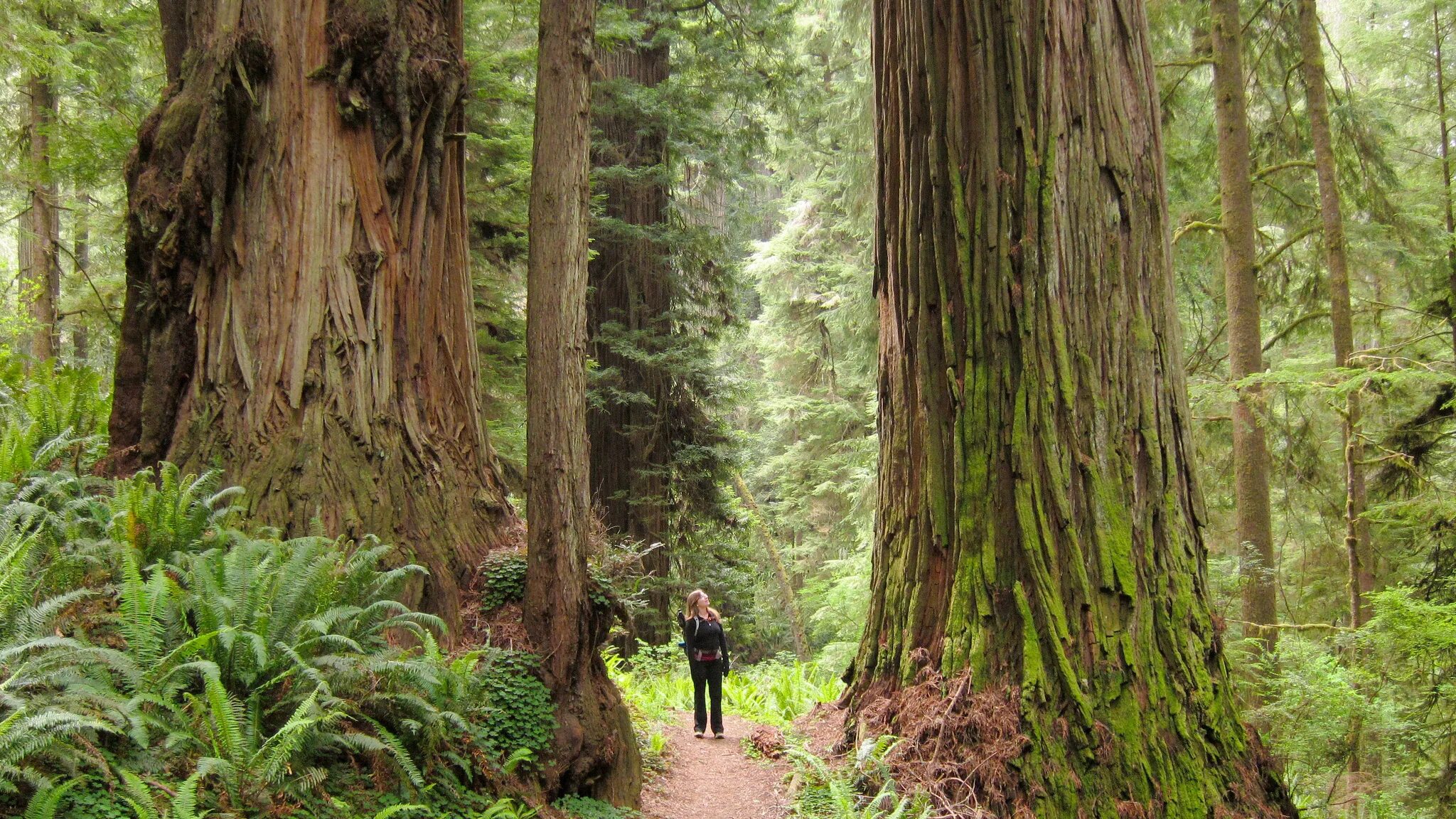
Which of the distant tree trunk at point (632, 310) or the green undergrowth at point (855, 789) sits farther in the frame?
the distant tree trunk at point (632, 310)

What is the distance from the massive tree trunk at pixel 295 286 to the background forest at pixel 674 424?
0.35 m

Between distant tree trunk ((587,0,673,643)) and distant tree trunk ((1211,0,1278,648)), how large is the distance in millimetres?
7151

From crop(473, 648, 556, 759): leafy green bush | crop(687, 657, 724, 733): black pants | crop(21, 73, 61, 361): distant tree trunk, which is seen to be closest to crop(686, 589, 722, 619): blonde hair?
crop(687, 657, 724, 733): black pants

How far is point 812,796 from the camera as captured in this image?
5.33 meters

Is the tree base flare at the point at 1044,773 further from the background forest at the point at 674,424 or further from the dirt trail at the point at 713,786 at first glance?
the background forest at the point at 674,424

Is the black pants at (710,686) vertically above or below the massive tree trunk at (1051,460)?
below

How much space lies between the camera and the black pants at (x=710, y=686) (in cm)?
826

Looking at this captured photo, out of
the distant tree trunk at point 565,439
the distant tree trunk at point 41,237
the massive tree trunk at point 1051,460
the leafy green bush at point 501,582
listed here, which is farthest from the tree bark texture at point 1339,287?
the distant tree trunk at point 41,237

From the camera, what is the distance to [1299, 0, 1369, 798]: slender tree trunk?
919 centimetres

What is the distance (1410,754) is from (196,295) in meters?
9.93

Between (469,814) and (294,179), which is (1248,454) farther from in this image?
(294,179)

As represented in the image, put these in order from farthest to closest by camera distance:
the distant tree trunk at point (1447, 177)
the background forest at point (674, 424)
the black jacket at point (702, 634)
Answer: the distant tree trunk at point (1447, 177) < the black jacket at point (702, 634) < the background forest at point (674, 424)

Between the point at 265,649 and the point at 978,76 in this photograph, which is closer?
the point at 265,649

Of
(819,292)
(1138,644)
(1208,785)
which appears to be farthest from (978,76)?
(819,292)
